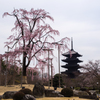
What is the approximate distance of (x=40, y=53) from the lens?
2523cm

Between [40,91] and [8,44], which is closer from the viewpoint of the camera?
[40,91]

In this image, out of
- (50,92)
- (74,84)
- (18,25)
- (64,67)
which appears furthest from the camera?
(64,67)

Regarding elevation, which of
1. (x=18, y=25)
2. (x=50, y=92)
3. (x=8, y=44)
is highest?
(x=18, y=25)

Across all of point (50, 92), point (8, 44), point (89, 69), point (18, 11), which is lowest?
point (50, 92)

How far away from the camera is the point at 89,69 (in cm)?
4022

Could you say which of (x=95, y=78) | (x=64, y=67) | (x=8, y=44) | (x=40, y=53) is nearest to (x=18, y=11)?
(x=8, y=44)

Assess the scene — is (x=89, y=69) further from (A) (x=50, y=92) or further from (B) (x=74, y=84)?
(A) (x=50, y=92)

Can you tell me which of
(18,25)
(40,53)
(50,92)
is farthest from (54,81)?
(50,92)

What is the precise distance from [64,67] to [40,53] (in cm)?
3720

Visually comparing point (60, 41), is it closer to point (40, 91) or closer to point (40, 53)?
point (40, 53)

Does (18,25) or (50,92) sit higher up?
(18,25)

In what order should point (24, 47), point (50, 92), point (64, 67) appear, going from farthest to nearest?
point (64, 67), point (24, 47), point (50, 92)

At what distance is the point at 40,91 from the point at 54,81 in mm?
18131

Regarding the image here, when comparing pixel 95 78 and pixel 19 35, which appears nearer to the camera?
pixel 19 35
